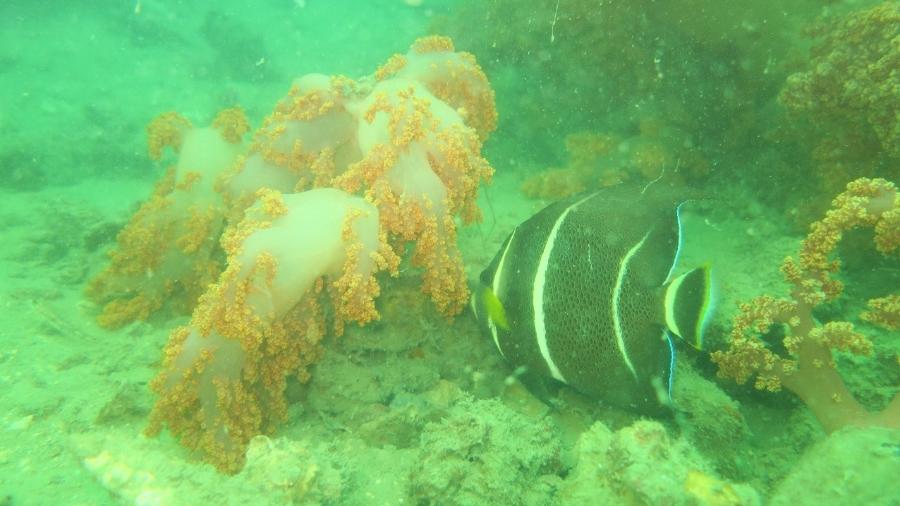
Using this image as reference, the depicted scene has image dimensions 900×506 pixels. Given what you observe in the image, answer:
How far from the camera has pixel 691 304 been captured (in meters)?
2.24

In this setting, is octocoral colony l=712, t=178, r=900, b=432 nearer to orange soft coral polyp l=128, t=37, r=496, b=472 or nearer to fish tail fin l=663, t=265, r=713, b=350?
fish tail fin l=663, t=265, r=713, b=350

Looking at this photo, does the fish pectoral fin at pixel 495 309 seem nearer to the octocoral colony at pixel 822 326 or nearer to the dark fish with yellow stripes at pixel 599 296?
the dark fish with yellow stripes at pixel 599 296

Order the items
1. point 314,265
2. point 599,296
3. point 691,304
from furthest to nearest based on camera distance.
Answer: point 314,265
point 599,296
point 691,304

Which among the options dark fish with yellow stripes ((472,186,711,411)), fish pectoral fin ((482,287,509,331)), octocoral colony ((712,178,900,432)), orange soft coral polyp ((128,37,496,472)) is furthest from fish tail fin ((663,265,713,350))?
orange soft coral polyp ((128,37,496,472))

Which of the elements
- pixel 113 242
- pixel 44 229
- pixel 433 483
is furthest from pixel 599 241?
pixel 44 229

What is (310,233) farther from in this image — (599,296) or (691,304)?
(691,304)

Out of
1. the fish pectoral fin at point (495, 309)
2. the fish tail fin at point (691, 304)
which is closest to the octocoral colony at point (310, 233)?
the fish pectoral fin at point (495, 309)

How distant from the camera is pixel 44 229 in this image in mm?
6812

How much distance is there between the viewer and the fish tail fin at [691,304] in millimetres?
2191

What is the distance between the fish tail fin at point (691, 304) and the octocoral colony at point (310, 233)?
123 centimetres

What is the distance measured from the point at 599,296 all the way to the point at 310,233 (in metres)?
1.69

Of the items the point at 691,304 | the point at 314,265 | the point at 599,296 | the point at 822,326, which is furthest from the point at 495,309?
the point at 822,326

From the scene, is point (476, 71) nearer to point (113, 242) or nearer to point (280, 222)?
point (280, 222)

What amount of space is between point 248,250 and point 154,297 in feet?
6.36
